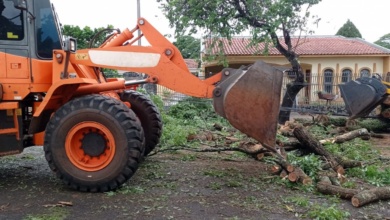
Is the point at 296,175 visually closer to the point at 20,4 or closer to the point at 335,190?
the point at 335,190

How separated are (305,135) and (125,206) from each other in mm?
3764

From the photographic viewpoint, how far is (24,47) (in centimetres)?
543

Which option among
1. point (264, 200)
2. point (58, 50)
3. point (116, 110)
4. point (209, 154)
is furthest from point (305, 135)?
point (58, 50)

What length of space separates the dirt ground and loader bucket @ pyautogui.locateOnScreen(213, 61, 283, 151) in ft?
2.73

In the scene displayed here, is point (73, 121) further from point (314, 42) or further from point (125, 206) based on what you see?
point (314, 42)

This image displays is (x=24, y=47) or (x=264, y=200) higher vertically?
(x=24, y=47)

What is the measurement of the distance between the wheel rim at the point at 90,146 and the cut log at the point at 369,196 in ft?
9.68

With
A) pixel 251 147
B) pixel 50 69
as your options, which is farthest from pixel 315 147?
pixel 50 69

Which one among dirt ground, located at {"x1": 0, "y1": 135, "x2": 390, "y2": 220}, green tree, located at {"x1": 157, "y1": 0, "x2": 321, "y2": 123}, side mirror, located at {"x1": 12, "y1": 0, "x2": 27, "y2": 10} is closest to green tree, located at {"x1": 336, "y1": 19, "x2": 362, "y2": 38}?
green tree, located at {"x1": 157, "y1": 0, "x2": 321, "y2": 123}

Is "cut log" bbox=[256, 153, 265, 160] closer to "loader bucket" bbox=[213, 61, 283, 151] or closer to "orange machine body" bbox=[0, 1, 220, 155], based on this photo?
"loader bucket" bbox=[213, 61, 283, 151]

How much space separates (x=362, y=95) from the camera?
10297mm

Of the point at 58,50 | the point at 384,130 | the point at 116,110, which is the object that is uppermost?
the point at 58,50

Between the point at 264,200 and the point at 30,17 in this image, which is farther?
the point at 30,17

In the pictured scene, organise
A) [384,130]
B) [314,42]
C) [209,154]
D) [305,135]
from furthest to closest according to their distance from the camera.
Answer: [314,42] → [384,130] → [209,154] → [305,135]
